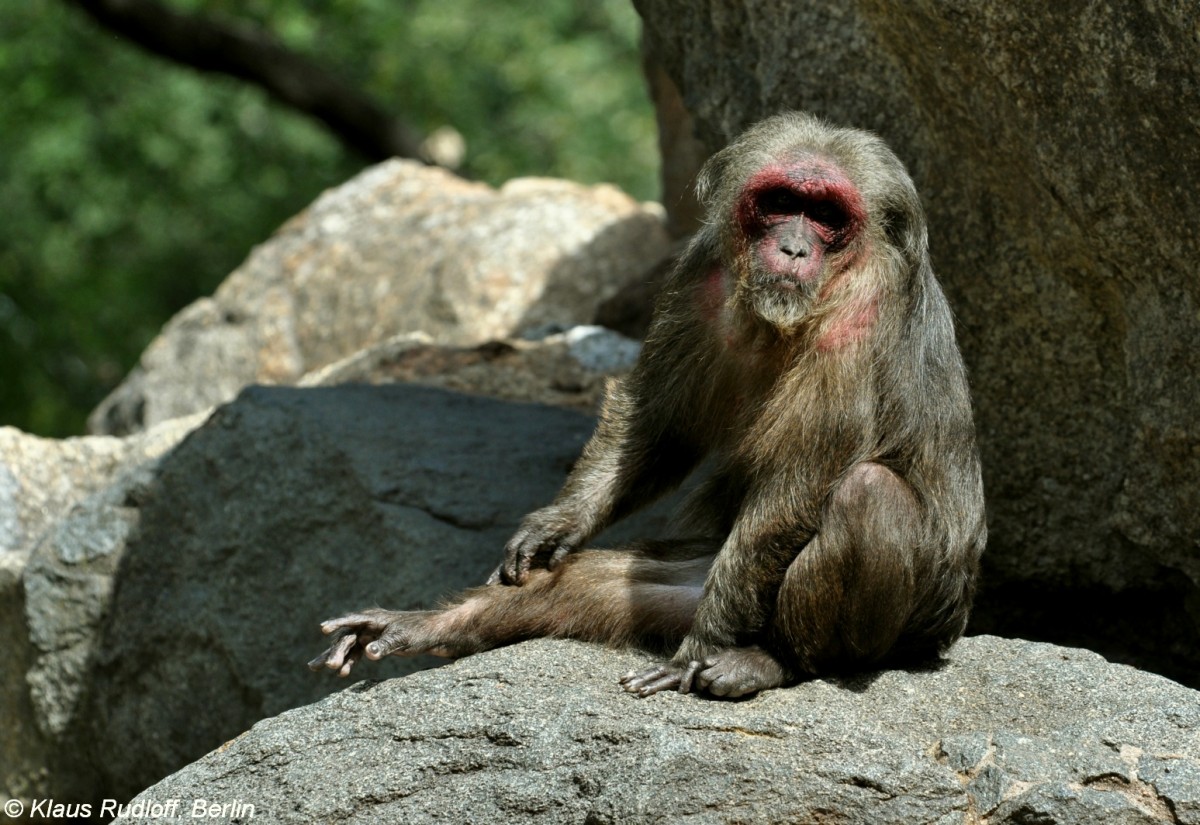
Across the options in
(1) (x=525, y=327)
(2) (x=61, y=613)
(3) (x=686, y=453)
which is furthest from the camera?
(1) (x=525, y=327)

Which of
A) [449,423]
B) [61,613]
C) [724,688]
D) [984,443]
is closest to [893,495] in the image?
[724,688]

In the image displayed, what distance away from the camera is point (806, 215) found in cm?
504

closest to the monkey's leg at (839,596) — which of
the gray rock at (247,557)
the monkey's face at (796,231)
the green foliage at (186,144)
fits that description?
the monkey's face at (796,231)

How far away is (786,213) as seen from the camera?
16.6 feet

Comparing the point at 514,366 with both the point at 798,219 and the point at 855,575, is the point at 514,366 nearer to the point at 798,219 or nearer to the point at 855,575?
the point at 798,219

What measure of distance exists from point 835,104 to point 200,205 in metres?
14.1

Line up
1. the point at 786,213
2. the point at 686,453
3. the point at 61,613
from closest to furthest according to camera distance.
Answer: the point at 786,213, the point at 686,453, the point at 61,613

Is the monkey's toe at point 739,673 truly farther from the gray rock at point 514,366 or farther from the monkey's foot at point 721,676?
the gray rock at point 514,366

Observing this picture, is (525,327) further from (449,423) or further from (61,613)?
A: (61,613)

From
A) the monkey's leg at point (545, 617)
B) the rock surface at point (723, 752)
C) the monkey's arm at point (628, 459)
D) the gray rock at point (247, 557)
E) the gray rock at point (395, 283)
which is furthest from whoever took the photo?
the gray rock at point (395, 283)

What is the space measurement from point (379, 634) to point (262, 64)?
1136 centimetres

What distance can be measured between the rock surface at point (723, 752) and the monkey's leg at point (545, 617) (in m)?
0.27

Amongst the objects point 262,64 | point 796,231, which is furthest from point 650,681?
point 262,64

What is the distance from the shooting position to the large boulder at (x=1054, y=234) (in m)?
5.23
